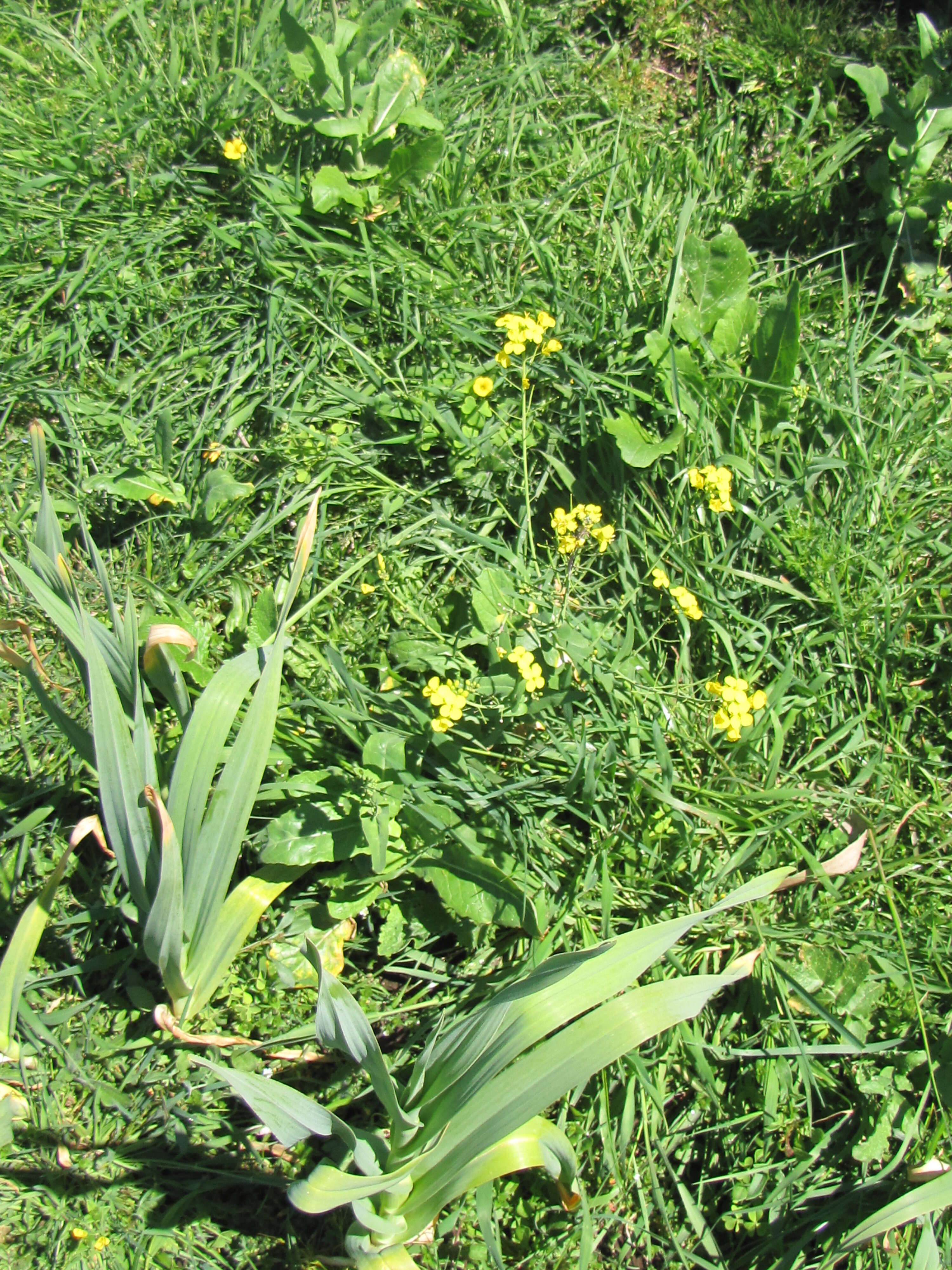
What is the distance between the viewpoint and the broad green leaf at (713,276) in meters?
2.36

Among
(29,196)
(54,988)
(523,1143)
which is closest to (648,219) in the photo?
(29,196)

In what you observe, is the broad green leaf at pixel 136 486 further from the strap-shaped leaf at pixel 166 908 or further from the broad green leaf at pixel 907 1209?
the broad green leaf at pixel 907 1209

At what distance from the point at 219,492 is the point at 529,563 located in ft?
2.67

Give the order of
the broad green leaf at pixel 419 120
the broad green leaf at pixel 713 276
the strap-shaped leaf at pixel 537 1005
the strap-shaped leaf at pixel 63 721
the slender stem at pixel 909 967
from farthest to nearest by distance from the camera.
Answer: the broad green leaf at pixel 419 120, the broad green leaf at pixel 713 276, the slender stem at pixel 909 967, the strap-shaped leaf at pixel 63 721, the strap-shaped leaf at pixel 537 1005

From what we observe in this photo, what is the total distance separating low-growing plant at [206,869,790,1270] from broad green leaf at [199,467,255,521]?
4.19ft

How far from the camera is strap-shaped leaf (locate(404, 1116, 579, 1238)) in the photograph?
1507 mm

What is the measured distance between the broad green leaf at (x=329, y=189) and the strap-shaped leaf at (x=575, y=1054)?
213 cm

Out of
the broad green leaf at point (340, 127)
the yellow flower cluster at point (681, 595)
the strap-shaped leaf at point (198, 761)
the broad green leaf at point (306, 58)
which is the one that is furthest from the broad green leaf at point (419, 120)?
the strap-shaped leaf at point (198, 761)

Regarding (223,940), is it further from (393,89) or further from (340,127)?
(393,89)

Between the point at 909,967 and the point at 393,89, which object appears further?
the point at 393,89

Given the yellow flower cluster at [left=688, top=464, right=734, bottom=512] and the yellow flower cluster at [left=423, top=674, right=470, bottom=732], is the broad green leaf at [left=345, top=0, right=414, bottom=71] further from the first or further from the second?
the yellow flower cluster at [left=423, top=674, right=470, bottom=732]

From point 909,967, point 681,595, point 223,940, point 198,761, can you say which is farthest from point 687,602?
point 223,940

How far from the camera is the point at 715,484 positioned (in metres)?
2.13

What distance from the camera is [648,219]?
264cm
